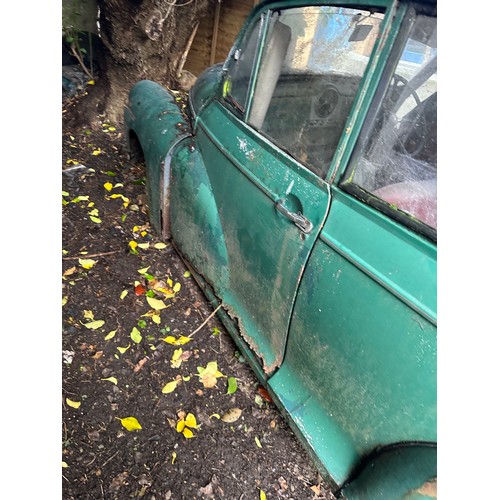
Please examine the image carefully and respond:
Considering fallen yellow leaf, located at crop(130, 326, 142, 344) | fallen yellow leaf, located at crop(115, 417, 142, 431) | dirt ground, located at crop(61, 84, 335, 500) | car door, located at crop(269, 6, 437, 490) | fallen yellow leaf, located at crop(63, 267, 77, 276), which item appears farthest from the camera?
fallen yellow leaf, located at crop(63, 267, 77, 276)

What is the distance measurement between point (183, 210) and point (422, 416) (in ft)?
5.74

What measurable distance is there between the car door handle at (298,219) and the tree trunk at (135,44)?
3430 millimetres

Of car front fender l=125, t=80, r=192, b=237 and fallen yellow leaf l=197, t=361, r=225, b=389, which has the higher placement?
car front fender l=125, t=80, r=192, b=237

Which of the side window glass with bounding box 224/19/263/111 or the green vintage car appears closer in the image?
the green vintage car

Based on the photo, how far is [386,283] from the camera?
1.25 metres

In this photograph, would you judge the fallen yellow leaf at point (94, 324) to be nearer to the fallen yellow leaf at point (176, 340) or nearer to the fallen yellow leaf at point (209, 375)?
the fallen yellow leaf at point (176, 340)

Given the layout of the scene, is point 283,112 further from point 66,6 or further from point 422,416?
point 66,6

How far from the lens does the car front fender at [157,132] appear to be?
100 inches

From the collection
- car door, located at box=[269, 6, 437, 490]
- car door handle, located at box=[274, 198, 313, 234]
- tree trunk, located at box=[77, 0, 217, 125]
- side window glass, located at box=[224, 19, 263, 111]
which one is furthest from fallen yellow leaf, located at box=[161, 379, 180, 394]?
tree trunk, located at box=[77, 0, 217, 125]

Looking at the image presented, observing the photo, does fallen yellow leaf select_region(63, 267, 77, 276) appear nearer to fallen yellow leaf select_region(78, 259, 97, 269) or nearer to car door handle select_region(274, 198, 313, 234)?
fallen yellow leaf select_region(78, 259, 97, 269)

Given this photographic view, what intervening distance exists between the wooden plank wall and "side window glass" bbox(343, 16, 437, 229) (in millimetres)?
5245

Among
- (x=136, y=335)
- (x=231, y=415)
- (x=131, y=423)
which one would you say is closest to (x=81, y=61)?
(x=136, y=335)

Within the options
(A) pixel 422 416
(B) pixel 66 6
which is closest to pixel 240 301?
(A) pixel 422 416

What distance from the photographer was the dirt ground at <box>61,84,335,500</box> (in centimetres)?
177
